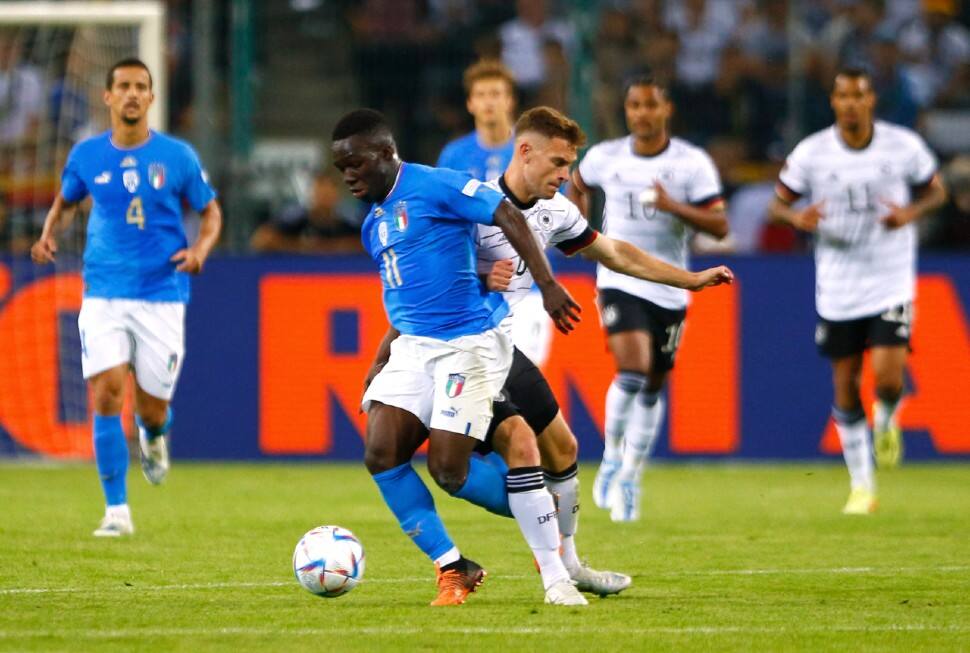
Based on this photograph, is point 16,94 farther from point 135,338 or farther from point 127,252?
point 135,338

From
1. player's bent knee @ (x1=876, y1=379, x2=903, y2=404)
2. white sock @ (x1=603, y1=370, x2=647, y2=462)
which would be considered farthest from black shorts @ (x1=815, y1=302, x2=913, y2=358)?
white sock @ (x1=603, y1=370, x2=647, y2=462)

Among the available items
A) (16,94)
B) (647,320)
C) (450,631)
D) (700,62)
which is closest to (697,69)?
(700,62)

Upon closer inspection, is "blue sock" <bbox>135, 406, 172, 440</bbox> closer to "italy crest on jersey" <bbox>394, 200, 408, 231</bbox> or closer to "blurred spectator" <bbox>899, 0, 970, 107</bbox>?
"italy crest on jersey" <bbox>394, 200, 408, 231</bbox>

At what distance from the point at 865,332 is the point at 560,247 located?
14.9ft

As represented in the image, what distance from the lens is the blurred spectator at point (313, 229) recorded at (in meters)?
15.3

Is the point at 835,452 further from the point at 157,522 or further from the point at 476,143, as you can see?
the point at 157,522

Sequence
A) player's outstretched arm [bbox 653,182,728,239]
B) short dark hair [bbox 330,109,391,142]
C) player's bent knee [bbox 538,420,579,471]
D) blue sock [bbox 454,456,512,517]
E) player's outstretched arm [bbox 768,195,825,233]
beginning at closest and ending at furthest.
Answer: short dark hair [bbox 330,109,391,142], blue sock [bbox 454,456,512,517], player's bent knee [bbox 538,420,579,471], player's outstretched arm [bbox 653,182,728,239], player's outstretched arm [bbox 768,195,825,233]

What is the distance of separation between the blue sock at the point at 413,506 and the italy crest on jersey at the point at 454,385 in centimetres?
38

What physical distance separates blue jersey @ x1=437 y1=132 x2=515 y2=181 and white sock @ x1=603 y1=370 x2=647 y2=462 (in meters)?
1.49

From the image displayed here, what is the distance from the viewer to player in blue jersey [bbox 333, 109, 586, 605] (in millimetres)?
7105

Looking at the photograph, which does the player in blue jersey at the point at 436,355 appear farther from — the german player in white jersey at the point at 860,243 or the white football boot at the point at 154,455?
the german player in white jersey at the point at 860,243

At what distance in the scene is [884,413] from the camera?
39.2 ft

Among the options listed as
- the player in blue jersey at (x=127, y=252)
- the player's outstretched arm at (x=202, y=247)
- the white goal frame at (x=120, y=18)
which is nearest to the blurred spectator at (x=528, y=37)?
the white goal frame at (x=120, y=18)

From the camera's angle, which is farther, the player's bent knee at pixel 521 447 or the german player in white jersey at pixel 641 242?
the german player in white jersey at pixel 641 242
